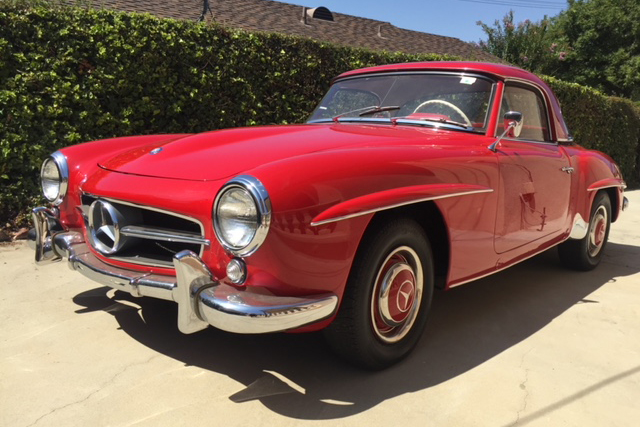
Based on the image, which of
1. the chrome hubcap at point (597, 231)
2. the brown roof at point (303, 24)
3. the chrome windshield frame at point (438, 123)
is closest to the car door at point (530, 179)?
the chrome windshield frame at point (438, 123)

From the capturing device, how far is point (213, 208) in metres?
1.88

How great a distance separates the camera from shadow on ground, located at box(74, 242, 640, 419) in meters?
2.11

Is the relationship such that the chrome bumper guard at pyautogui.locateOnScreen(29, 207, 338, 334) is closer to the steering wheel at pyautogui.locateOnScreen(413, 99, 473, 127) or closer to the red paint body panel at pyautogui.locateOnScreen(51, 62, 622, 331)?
the red paint body panel at pyautogui.locateOnScreen(51, 62, 622, 331)

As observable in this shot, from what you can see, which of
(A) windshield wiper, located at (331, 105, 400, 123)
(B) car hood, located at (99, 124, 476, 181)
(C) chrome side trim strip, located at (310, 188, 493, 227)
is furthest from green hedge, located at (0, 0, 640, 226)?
(C) chrome side trim strip, located at (310, 188, 493, 227)

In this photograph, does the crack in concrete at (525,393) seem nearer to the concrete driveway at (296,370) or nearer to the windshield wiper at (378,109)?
the concrete driveway at (296,370)

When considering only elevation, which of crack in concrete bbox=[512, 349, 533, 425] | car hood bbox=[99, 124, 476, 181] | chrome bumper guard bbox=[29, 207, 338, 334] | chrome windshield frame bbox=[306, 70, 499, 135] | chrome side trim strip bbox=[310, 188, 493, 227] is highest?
chrome windshield frame bbox=[306, 70, 499, 135]

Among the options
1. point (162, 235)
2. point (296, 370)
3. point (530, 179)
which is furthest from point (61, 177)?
point (530, 179)

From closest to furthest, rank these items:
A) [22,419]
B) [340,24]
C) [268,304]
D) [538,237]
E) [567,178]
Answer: [268,304] → [22,419] → [538,237] → [567,178] → [340,24]

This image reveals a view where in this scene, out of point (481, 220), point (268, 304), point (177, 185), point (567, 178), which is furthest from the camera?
point (567, 178)

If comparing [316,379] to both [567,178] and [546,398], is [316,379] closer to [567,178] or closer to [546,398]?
[546,398]

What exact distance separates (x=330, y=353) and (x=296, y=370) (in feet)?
0.76

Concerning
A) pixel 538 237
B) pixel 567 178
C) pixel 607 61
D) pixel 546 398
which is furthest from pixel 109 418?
pixel 607 61

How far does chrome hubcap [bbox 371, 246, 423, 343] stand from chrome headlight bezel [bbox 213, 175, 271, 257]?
0.63 meters

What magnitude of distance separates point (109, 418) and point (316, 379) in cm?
86
